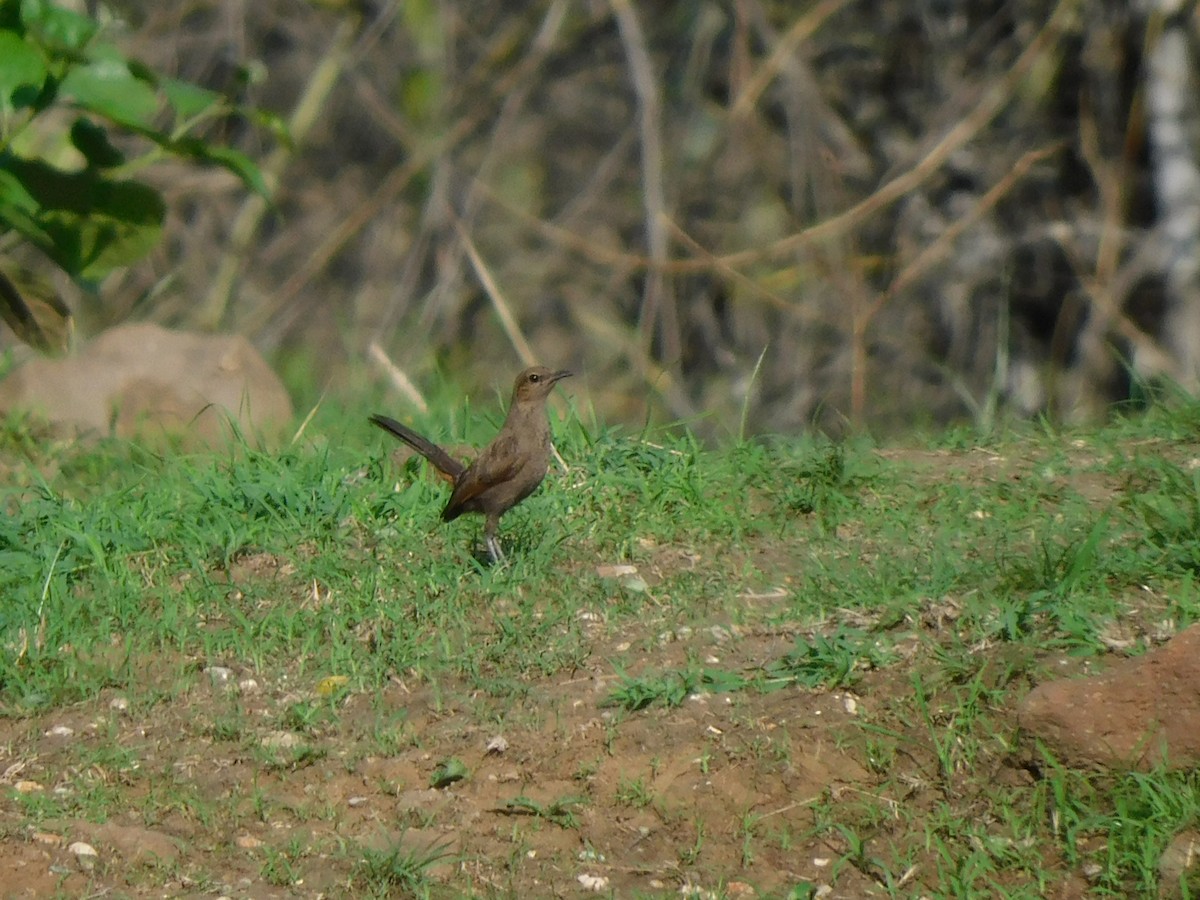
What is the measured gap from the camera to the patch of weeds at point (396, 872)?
150 inches

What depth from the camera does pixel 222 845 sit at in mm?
4035

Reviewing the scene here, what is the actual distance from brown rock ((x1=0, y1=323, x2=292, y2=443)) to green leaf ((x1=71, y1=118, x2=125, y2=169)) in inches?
41.0

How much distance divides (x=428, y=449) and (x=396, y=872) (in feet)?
6.68

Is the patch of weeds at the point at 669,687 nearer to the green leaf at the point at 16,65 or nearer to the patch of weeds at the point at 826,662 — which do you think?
the patch of weeds at the point at 826,662

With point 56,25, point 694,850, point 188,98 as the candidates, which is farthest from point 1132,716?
point 56,25

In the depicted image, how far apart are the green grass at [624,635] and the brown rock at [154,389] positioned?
50 centimetres

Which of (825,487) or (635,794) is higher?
(825,487)

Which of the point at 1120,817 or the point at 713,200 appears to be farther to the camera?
the point at 713,200

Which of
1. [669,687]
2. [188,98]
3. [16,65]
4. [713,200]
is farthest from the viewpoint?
[713,200]

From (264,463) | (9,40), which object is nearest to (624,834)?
(264,463)

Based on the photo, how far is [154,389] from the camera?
686 centimetres

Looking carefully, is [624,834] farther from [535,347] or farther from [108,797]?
[535,347]

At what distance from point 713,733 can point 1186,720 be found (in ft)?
3.78

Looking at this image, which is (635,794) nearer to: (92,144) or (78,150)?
(92,144)
